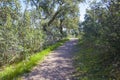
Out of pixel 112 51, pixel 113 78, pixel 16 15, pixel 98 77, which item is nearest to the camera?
pixel 113 78

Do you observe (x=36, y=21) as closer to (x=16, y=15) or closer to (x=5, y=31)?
(x=16, y=15)

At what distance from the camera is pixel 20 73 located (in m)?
12.3

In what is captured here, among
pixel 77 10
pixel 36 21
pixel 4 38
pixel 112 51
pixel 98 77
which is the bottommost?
pixel 98 77

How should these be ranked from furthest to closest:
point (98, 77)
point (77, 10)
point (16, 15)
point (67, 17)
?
point (67, 17) → point (77, 10) → point (16, 15) → point (98, 77)

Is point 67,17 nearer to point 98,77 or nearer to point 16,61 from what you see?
point 16,61

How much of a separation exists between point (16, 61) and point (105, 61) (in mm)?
8597

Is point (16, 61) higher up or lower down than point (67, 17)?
lower down

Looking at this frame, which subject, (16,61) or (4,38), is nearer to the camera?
(4,38)

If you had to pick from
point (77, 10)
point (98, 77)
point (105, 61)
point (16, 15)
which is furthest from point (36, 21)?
point (77, 10)

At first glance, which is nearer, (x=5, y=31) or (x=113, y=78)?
(x=113, y=78)

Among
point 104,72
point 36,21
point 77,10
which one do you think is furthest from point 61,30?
point 104,72

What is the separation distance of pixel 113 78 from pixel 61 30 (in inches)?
1689

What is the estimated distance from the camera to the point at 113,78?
32.7 ft

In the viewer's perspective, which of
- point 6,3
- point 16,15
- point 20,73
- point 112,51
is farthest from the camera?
point 16,15
